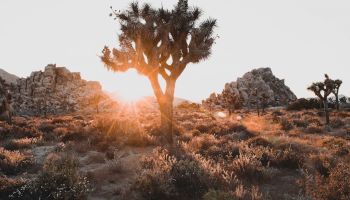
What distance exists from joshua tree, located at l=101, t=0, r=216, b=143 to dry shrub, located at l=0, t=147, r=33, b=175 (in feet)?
21.5

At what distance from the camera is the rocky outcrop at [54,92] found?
107 meters

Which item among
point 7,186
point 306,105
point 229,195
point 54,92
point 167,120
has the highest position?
point 54,92

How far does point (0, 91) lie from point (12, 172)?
105ft

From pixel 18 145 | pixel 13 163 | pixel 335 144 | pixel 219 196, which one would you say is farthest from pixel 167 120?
pixel 219 196

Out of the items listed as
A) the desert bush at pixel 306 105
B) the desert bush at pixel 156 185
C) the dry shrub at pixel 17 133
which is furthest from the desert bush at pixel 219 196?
the desert bush at pixel 306 105

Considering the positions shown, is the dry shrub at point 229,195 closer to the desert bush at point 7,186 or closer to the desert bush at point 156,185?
the desert bush at point 156,185

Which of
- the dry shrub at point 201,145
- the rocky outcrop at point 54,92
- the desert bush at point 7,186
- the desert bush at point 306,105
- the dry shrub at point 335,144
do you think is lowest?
the desert bush at point 7,186

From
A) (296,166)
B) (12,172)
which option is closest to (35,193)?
(12,172)

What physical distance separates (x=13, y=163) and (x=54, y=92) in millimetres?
110611

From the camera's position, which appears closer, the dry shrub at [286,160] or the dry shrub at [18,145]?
the dry shrub at [286,160]

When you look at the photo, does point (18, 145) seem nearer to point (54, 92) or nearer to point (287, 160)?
point (287, 160)

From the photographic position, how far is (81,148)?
13.0 m

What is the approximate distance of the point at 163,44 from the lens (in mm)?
15094

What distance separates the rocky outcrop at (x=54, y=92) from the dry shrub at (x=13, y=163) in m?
95.8
